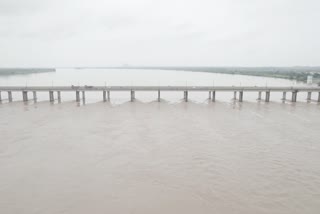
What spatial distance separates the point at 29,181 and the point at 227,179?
1011 cm

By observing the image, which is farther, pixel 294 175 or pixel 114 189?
pixel 294 175

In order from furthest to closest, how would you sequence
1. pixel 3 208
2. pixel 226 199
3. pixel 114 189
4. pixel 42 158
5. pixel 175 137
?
pixel 175 137 < pixel 42 158 < pixel 114 189 < pixel 226 199 < pixel 3 208

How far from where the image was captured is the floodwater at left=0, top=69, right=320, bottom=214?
1017 cm

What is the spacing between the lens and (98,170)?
13.4 m

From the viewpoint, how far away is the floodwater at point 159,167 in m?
10.2

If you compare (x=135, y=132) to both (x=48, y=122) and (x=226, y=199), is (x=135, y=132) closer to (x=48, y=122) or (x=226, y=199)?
(x=48, y=122)

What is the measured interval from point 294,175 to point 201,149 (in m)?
5.97

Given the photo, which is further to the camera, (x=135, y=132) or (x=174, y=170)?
(x=135, y=132)

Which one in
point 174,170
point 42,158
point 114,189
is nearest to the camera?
point 114,189

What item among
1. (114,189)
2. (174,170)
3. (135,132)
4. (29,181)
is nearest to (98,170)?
(114,189)

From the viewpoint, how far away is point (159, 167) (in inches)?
543

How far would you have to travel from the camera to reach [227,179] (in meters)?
12.3

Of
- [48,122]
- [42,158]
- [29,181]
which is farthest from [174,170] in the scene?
[48,122]

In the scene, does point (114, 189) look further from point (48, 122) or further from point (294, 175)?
point (48, 122)
